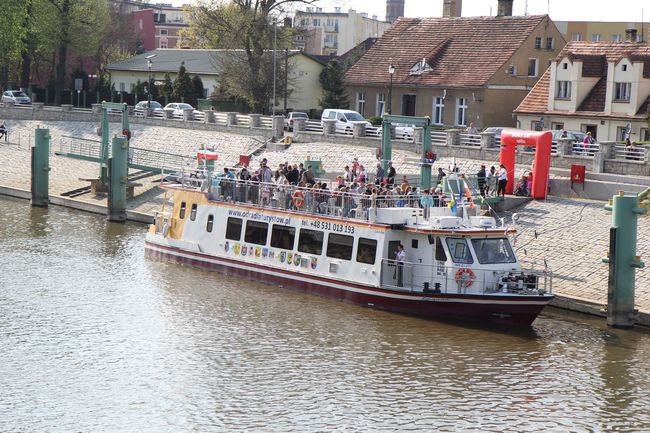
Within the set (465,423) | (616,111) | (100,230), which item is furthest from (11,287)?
(616,111)

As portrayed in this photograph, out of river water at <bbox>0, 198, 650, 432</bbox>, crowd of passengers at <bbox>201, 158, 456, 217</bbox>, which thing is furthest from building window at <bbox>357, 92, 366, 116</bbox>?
river water at <bbox>0, 198, 650, 432</bbox>

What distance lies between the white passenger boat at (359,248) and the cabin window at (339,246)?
31 mm

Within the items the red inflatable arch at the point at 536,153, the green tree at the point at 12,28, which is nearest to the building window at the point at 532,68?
the red inflatable arch at the point at 536,153

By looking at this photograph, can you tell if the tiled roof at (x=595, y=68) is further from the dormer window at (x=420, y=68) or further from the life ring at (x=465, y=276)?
the life ring at (x=465, y=276)

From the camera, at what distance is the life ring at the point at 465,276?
30.4m

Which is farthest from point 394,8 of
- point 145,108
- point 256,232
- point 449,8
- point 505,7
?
point 256,232

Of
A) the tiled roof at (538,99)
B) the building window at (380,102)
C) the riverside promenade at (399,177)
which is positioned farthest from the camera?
the building window at (380,102)

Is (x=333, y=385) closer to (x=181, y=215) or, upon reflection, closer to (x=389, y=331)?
(x=389, y=331)

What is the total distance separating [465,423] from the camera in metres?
22.9

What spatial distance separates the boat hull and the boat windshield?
133 cm

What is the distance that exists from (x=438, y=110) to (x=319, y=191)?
34510 millimetres

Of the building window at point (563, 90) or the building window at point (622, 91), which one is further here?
the building window at point (563, 90)

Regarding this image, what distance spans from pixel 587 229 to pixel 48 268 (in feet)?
61.2

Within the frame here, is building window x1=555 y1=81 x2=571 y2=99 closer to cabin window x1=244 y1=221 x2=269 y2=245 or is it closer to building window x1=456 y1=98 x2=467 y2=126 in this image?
building window x1=456 y1=98 x2=467 y2=126
